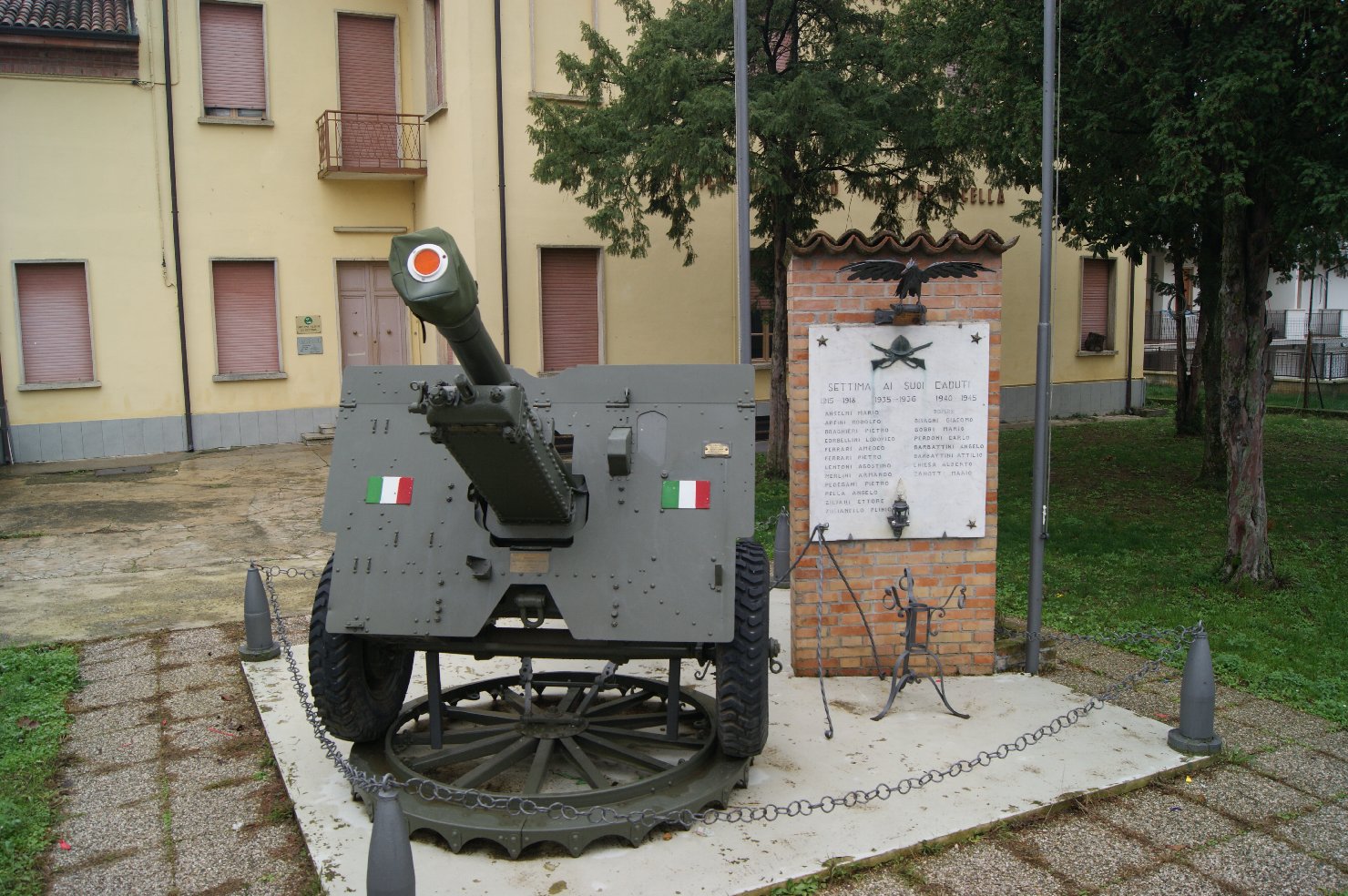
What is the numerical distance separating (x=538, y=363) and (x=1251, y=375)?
30.6 feet

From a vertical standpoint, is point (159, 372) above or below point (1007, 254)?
below

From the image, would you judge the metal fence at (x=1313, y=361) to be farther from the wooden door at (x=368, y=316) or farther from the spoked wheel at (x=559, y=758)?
the spoked wheel at (x=559, y=758)

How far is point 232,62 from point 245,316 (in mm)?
3583

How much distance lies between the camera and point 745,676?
4.39 metres

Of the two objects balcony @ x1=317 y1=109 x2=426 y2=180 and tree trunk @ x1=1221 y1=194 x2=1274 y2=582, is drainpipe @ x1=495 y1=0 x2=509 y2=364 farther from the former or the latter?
→ tree trunk @ x1=1221 y1=194 x2=1274 y2=582

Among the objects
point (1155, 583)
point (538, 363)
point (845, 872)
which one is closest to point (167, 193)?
point (538, 363)

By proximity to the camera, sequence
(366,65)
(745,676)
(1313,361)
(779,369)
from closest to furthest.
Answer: (745,676) < (779,369) < (366,65) < (1313,361)

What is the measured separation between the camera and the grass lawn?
20.8ft

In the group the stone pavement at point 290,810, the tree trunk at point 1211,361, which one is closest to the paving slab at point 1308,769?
the stone pavement at point 290,810

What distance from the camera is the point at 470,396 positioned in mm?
3713

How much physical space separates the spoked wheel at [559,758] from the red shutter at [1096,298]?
16097 mm

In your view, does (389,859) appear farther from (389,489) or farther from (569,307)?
(569,307)

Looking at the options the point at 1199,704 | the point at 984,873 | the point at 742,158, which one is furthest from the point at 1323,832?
the point at 742,158

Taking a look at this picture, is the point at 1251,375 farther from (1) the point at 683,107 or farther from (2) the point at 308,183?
(2) the point at 308,183
